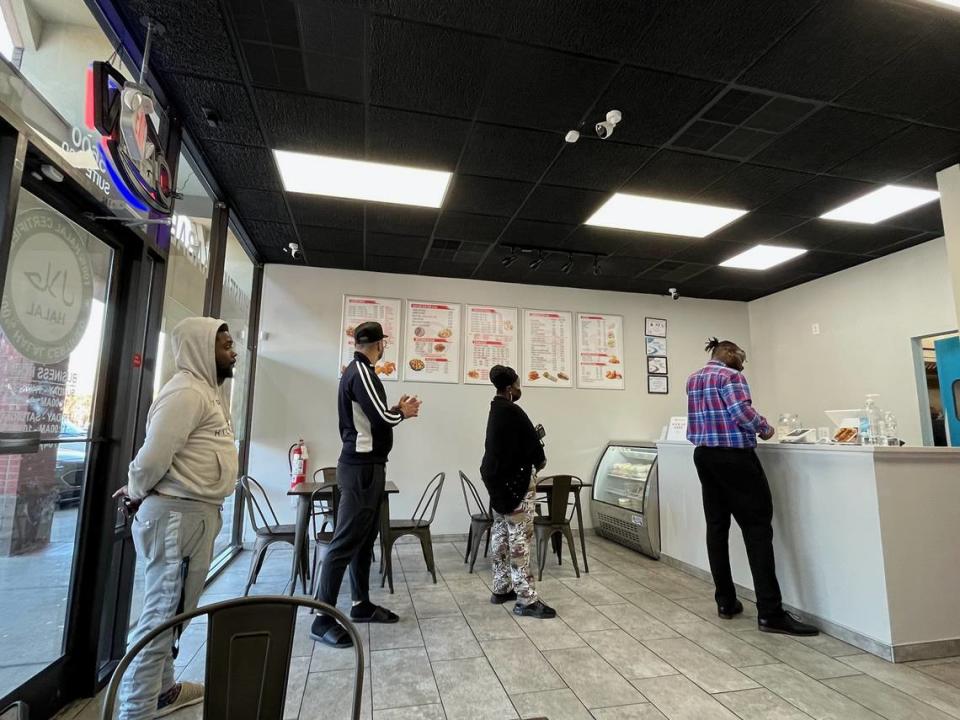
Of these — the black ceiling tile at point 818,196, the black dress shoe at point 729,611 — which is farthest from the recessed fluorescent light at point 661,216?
the black dress shoe at point 729,611

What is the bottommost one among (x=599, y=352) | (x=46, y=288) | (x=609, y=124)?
(x=46, y=288)

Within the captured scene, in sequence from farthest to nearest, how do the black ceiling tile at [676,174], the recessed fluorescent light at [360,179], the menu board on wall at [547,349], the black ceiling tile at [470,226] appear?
the menu board on wall at [547,349], the black ceiling tile at [470,226], the recessed fluorescent light at [360,179], the black ceiling tile at [676,174]

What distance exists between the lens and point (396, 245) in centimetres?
457

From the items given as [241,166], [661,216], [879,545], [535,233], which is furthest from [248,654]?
[661,216]

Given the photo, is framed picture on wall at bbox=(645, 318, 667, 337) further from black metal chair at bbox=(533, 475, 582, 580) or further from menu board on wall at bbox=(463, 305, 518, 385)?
black metal chair at bbox=(533, 475, 582, 580)

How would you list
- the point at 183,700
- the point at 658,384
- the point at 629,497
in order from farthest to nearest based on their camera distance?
the point at 658,384 < the point at 629,497 < the point at 183,700

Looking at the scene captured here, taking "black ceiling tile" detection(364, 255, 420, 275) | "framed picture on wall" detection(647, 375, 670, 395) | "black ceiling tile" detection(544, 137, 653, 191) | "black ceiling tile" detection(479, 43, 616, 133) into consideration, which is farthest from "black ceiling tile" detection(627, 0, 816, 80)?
"framed picture on wall" detection(647, 375, 670, 395)

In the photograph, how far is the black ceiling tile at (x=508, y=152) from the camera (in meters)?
2.86

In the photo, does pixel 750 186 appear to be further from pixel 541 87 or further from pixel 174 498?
pixel 174 498

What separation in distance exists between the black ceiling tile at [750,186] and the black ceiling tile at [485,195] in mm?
1353

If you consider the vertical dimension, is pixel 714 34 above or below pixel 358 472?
above

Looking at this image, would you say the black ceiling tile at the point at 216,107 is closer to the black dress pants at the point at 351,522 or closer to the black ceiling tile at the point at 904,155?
the black dress pants at the point at 351,522

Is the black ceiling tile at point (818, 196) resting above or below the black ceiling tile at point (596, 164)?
below

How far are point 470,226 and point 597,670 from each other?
3.28 m
